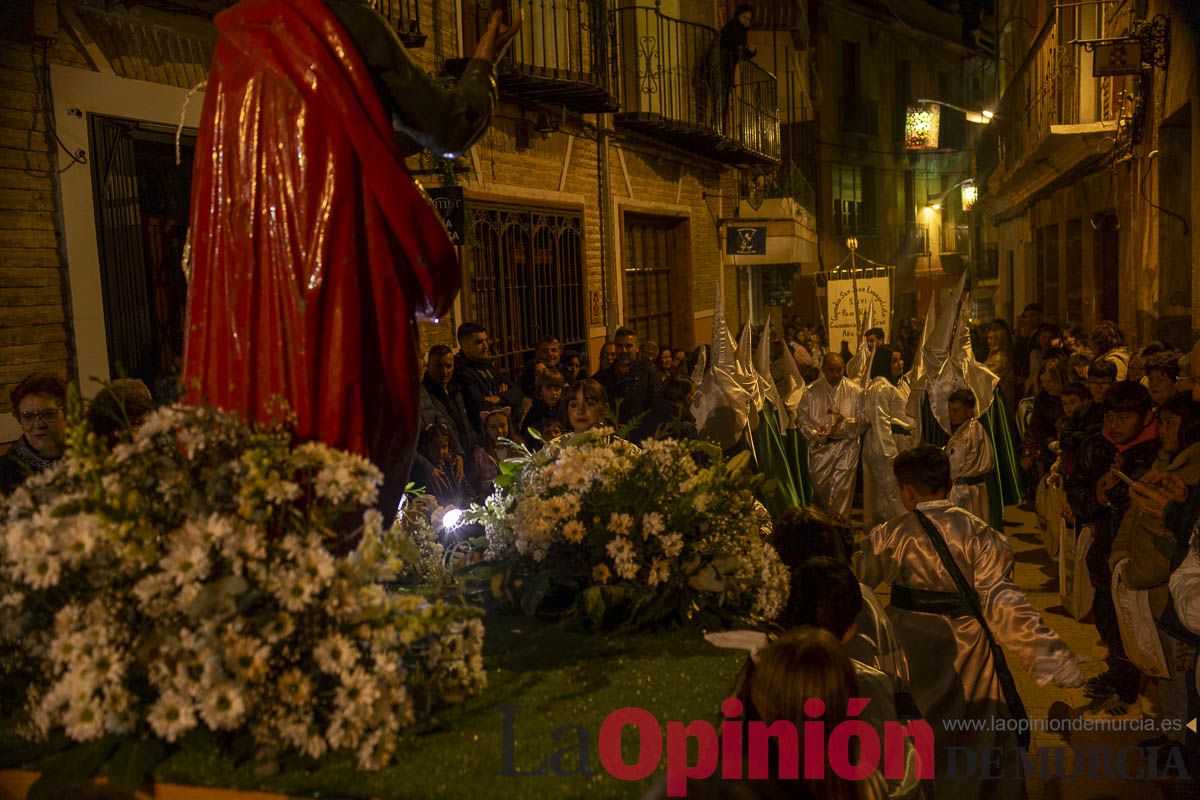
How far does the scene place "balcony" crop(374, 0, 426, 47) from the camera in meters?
8.95

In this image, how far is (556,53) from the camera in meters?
12.0

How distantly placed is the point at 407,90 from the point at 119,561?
1201 millimetres

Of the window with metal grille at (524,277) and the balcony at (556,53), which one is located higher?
the balcony at (556,53)

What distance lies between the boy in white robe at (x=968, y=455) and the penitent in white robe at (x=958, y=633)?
403 cm

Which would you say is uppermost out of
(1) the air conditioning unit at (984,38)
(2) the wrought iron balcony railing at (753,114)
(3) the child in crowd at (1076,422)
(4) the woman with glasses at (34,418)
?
(1) the air conditioning unit at (984,38)

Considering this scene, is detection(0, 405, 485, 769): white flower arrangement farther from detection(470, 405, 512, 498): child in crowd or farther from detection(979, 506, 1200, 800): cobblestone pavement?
detection(470, 405, 512, 498): child in crowd

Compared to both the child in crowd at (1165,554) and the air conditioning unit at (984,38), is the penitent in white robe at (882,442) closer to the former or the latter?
the child in crowd at (1165,554)

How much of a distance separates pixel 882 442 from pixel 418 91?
8381 mm

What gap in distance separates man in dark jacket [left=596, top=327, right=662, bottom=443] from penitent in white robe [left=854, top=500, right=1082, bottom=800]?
13.7 feet

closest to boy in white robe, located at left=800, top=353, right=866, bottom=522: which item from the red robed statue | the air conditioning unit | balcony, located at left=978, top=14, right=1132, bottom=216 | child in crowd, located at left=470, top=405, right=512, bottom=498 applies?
child in crowd, located at left=470, top=405, right=512, bottom=498

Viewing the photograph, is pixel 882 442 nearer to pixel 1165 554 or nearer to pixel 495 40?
pixel 1165 554

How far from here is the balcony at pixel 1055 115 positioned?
14516 millimetres

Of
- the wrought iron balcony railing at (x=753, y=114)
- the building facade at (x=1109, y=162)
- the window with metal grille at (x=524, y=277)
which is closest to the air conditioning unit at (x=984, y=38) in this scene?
the building facade at (x=1109, y=162)

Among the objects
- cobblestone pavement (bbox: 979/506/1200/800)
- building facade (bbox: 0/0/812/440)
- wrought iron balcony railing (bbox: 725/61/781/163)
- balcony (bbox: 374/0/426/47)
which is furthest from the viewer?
wrought iron balcony railing (bbox: 725/61/781/163)
